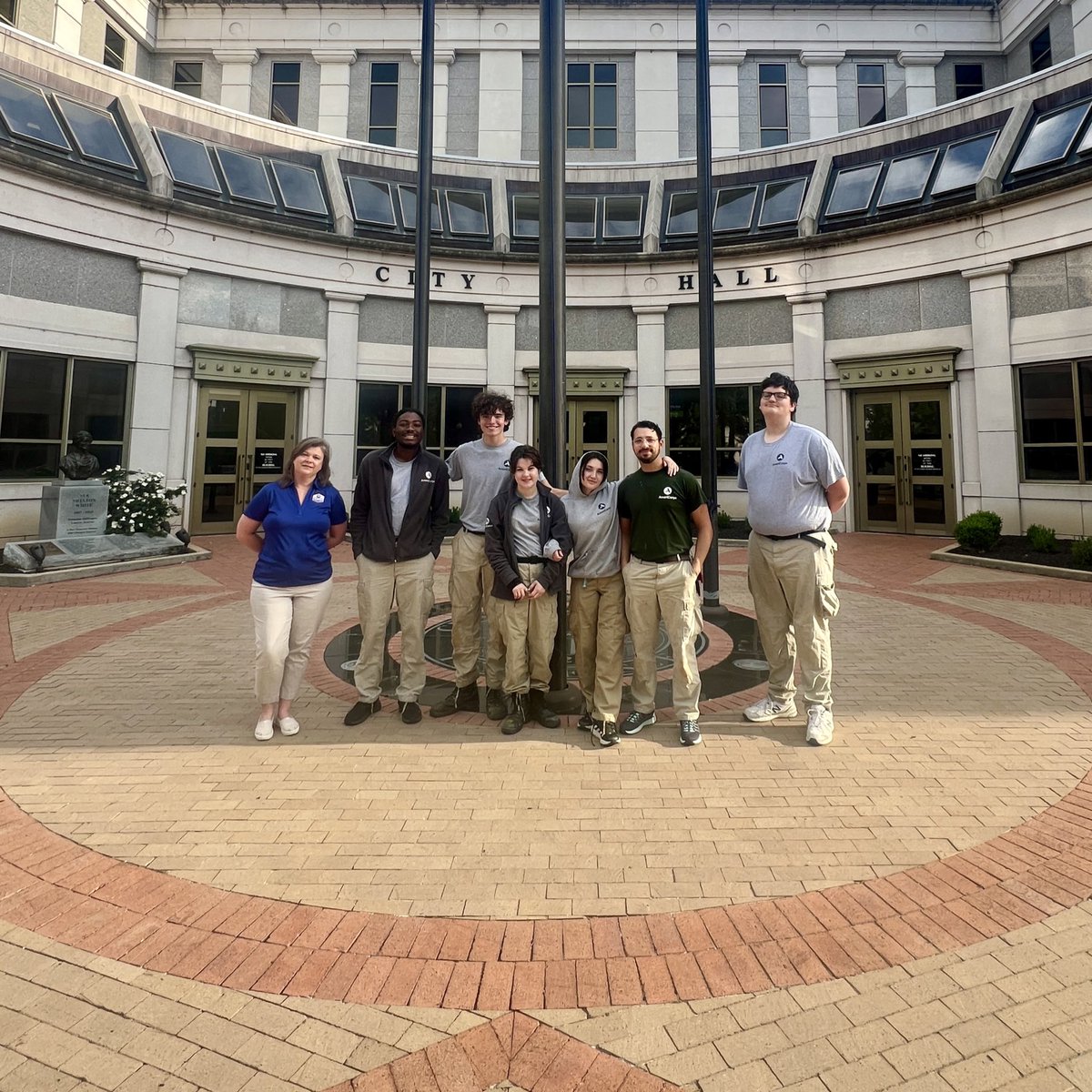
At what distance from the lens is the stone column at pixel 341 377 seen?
1734 centimetres

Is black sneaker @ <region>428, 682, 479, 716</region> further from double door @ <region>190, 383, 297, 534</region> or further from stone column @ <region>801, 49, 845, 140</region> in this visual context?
stone column @ <region>801, 49, 845, 140</region>

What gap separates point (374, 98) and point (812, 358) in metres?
17.5

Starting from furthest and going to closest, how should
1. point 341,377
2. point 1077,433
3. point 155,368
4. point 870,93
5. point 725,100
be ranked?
point 870,93 → point 725,100 → point 341,377 → point 155,368 → point 1077,433

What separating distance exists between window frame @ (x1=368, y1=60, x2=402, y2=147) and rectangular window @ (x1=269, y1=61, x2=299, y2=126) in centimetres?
252

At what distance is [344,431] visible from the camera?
1755 centimetres

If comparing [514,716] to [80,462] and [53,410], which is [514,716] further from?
[53,410]

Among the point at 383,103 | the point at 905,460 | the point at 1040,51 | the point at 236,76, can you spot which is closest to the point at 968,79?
the point at 1040,51

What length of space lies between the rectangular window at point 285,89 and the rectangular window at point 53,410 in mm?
13401

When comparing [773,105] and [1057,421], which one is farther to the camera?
[773,105]

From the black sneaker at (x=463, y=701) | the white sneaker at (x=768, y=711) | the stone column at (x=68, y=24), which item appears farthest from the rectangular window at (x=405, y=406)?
the white sneaker at (x=768, y=711)

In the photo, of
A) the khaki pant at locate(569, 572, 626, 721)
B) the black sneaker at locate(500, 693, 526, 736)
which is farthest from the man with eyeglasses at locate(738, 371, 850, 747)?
the black sneaker at locate(500, 693, 526, 736)

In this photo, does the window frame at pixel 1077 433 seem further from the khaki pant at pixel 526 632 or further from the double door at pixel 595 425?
the khaki pant at pixel 526 632

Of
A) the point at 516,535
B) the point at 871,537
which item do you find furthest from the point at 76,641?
the point at 871,537

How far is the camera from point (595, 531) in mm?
4473
